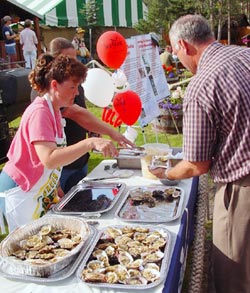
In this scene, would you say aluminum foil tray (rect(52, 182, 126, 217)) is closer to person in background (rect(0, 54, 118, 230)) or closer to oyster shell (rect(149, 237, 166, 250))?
person in background (rect(0, 54, 118, 230))

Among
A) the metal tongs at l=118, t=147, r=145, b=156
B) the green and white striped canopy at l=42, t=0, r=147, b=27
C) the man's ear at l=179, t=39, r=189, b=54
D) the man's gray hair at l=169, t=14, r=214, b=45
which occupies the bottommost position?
the metal tongs at l=118, t=147, r=145, b=156

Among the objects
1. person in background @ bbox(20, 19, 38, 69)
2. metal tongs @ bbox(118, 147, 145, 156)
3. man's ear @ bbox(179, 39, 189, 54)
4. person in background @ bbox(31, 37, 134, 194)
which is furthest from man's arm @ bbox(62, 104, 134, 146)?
person in background @ bbox(20, 19, 38, 69)

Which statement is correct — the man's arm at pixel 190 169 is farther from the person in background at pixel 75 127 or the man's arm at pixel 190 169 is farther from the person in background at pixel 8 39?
the person in background at pixel 8 39

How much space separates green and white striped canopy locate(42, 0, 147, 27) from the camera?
38.5 ft

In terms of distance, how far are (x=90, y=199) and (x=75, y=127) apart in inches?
30.5

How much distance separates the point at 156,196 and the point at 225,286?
534 millimetres

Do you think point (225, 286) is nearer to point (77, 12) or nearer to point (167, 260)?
point (167, 260)

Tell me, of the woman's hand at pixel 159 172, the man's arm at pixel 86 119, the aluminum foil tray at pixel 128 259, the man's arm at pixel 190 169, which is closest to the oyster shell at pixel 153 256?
the aluminum foil tray at pixel 128 259

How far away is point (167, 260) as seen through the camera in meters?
1.30

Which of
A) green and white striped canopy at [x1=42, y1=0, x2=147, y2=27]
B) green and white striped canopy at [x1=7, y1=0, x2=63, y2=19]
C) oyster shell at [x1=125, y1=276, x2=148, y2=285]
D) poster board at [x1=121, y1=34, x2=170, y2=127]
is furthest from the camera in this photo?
green and white striped canopy at [x1=42, y1=0, x2=147, y2=27]

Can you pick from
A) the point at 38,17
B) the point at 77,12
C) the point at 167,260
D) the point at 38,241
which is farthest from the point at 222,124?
the point at 77,12

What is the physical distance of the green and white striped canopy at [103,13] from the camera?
11.7 metres

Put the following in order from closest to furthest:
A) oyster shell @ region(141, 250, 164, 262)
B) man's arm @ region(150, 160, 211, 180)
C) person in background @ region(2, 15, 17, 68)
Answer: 1. oyster shell @ region(141, 250, 164, 262)
2. man's arm @ region(150, 160, 211, 180)
3. person in background @ region(2, 15, 17, 68)

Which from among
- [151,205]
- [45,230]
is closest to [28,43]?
[151,205]
